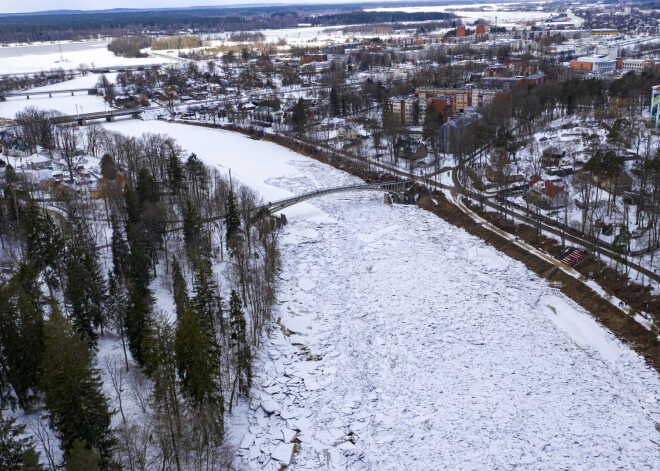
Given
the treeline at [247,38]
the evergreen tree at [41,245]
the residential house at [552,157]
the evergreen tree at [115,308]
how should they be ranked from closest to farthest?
the evergreen tree at [115,308] → the evergreen tree at [41,245] → the residential house at [552,157] → the treeline at [247,38]

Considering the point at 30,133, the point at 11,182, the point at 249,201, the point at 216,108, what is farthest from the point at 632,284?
the point at 216,108

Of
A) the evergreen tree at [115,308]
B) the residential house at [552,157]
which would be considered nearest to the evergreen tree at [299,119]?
the residential house at [552,157]

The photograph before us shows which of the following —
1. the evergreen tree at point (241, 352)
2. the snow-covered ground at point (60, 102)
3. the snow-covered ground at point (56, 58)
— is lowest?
the evergreen tree at point (241, 352)

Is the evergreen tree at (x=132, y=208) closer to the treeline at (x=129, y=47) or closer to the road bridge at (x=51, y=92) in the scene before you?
the road bridge at (x=51, y=92)

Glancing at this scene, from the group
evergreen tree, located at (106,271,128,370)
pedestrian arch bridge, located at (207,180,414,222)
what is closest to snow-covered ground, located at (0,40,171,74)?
pedestrian arch bridge, located at (207,180,414,222)

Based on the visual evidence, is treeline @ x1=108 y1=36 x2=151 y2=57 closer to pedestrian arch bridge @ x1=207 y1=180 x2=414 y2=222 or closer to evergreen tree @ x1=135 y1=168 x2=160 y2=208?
pedestrian arch bridge @ x1=207 y1=180 x2=414 y2=222

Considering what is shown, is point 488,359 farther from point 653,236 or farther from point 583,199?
point 583,199
